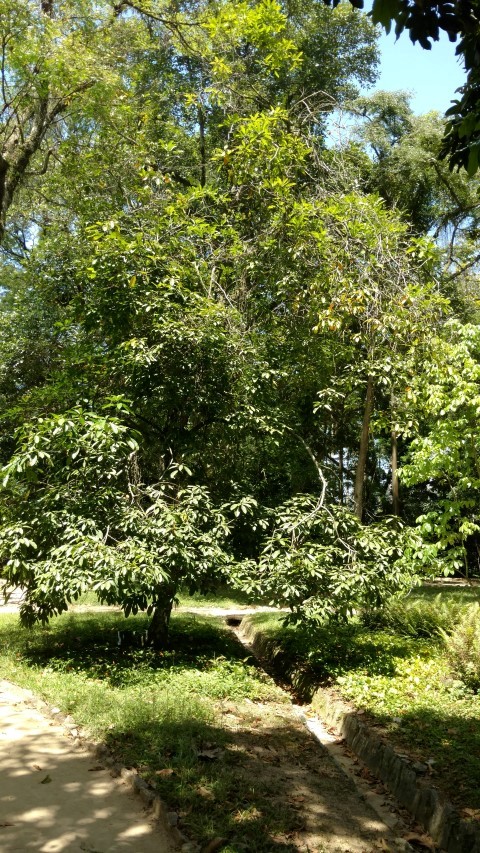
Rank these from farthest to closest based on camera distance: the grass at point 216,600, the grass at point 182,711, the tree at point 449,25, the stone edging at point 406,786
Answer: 1. the grass at point 216,600
2. the grass at point 182,711
3. the stone edging at point 406,786
4. the tree at point 449,25

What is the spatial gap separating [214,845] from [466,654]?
4111 millimetres

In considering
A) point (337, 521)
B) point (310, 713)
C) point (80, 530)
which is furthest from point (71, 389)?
point (310, 713)

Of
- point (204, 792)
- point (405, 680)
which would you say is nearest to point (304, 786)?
point (204, 792)

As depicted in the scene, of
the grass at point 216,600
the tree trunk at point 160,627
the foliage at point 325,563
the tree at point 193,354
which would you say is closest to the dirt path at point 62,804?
the tree at point 193,354

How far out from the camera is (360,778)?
5.49 meters

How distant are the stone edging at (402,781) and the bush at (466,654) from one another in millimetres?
1287

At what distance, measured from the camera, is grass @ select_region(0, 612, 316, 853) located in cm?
425

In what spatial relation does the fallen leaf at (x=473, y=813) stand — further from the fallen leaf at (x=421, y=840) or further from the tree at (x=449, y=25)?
the tree at (x=449, y=25)

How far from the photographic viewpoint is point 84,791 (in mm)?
4598

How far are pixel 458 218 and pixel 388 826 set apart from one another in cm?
1851

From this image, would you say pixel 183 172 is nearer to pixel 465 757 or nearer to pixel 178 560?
pixel 178 560

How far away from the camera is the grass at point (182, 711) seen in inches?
167

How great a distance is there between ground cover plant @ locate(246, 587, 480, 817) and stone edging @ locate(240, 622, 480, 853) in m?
0.12

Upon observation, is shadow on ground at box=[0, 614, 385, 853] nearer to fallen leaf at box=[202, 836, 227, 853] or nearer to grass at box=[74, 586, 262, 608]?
fallen leaf at box=[202, 836, 227, 853]
